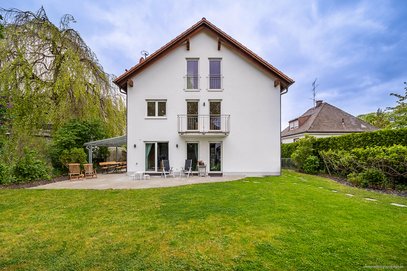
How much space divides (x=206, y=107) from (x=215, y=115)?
2.66ft

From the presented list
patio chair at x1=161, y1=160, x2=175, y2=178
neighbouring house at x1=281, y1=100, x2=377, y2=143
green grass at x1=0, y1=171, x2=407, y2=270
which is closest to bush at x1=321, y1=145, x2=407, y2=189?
green grass at x1=0, y1=171, x2=407, y2=270

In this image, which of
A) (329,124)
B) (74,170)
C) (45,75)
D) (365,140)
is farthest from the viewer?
(329,124)

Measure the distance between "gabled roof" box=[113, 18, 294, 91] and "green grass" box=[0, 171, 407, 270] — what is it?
30.3 feet

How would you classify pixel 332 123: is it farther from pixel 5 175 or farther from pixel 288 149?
pixel 5 175

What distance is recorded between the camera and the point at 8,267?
378cm

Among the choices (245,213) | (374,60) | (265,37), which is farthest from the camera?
(374,60)

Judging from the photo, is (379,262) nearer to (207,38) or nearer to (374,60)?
(207,38)

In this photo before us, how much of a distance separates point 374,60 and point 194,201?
2349 cm

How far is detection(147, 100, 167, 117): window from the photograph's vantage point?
50.7ft

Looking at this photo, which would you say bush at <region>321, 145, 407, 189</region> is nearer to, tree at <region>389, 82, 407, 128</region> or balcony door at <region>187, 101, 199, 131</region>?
balcony door at <region>187, 101, 199, 131</region>

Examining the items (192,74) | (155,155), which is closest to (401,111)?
(192,74)

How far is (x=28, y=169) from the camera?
1212cm

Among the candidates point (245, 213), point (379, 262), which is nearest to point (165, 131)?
point (245, 213)

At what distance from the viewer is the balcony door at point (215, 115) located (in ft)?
50.8
